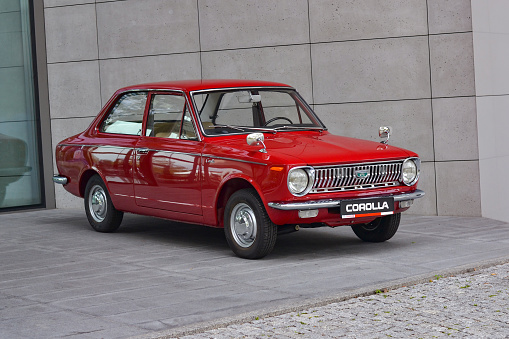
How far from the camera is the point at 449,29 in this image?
11.8 meters

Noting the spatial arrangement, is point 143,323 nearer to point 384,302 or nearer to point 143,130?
point 384,302

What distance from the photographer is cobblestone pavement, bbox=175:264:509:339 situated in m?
5.70

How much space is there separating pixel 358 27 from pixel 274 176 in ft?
16.1

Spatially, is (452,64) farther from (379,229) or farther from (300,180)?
(300,180)

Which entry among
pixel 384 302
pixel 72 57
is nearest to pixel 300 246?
pixel 384 302

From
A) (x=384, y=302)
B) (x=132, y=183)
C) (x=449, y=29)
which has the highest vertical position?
(x=449, y=29)

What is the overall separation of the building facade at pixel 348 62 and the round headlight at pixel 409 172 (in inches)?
123

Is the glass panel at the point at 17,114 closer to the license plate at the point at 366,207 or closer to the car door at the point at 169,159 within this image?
the car door at the point at 169,159

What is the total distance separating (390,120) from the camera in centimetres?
1226

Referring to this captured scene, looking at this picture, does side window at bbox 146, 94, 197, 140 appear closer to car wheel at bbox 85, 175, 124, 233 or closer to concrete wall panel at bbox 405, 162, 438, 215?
car wheel at bbox 85, 175, 124, 233

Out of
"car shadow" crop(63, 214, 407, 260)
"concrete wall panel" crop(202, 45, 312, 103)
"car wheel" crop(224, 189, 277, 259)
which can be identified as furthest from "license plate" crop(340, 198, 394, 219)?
"concrete wall panel" crop(202, 45, 312, 103)

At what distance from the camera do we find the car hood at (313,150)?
827 centimetres

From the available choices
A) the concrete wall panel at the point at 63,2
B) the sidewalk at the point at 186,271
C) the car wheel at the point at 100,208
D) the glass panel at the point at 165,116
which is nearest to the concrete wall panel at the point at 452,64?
the sidewalk at the point at 186,271

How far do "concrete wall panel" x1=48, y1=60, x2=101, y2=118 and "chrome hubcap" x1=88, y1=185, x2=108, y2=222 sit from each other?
3.62m
